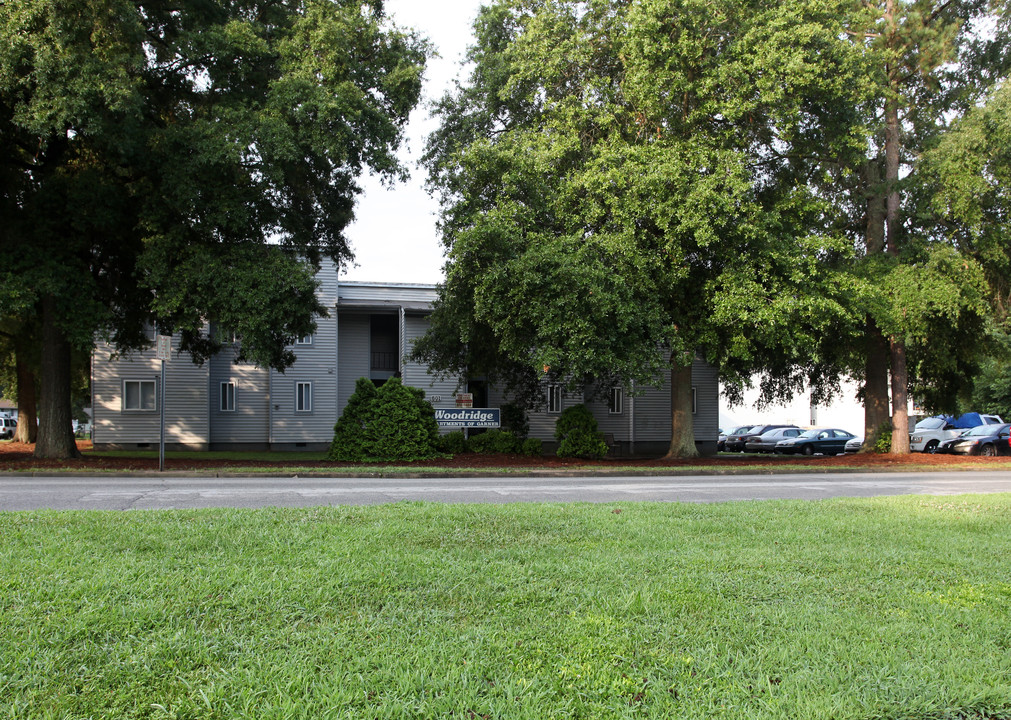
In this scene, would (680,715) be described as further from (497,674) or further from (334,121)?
(334,121)

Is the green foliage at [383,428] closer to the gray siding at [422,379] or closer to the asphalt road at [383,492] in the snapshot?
the asphalt road at [383,492]

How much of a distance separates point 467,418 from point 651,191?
9.56 m

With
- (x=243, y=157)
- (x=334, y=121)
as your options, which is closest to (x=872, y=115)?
(x=334, y=121)

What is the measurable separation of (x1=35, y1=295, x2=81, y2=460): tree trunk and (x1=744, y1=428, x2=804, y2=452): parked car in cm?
3187

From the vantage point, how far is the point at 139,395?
104ft

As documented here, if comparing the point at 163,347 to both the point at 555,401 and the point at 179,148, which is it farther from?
the point at 555,401

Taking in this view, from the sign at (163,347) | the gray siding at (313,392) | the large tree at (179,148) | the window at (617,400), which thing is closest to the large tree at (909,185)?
the window at (617,400)

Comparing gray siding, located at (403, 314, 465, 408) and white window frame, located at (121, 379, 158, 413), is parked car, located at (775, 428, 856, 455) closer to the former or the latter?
gray siding, located at (403, 314, 465, 408)

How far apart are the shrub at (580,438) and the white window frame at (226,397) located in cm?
1610

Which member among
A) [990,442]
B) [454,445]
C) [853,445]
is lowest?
[853,445]

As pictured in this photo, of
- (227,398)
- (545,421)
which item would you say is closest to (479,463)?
(545,421)

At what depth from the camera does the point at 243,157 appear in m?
17.9

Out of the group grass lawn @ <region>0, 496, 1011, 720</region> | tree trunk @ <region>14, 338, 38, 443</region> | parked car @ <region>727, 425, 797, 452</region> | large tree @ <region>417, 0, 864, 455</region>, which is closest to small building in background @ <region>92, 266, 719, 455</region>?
tree trunk @ <region>14, 338, 38, 443</region>

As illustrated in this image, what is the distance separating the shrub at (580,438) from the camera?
2461cm
